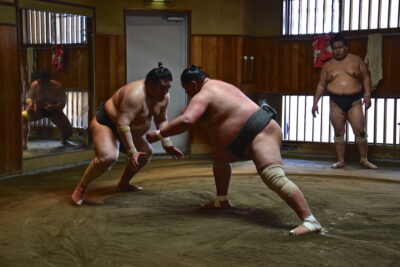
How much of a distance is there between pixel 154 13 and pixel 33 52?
1.46 metres

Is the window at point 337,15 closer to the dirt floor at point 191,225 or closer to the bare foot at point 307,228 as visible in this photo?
the dirt floor at point 191,225

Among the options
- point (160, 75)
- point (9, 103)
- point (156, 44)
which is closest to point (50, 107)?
point (9, 103)

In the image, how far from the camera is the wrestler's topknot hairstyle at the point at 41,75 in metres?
5.11

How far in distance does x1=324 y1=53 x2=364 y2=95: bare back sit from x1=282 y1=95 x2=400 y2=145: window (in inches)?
21.6

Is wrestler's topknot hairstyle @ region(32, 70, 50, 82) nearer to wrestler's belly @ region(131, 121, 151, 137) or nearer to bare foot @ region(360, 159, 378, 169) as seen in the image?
wrestler's belly @ region(131, 121, 151, 137)

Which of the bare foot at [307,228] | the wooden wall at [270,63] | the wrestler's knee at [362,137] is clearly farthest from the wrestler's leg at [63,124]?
the bare foot at [307,228]

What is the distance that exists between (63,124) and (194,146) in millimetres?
1476

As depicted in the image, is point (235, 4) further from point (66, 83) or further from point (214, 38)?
point (66, 83)

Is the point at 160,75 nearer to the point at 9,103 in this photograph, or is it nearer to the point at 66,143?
the point at 9,103

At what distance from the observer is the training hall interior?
8.98ft

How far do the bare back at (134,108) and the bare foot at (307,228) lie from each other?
4.51 ft

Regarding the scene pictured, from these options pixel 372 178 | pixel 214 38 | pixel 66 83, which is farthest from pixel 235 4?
pixel 372 178

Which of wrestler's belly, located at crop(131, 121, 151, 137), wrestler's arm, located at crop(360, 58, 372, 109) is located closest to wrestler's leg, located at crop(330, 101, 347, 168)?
wrestler's arm, located at crop(360, 58, 372, 109)

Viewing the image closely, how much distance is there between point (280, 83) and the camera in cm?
615
